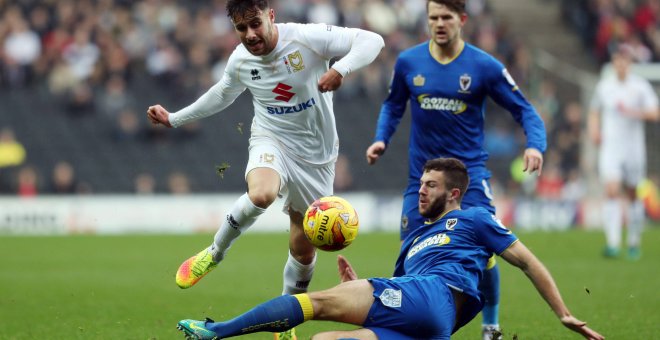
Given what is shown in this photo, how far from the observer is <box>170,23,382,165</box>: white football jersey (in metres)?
7.98

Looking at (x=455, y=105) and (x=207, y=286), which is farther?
(x=207, y=286)

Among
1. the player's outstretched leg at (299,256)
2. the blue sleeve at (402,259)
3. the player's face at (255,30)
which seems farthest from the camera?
the player's outstretched leg at (299,256)

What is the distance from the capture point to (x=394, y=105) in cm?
858

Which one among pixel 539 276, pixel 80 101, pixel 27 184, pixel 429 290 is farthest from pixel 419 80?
pixel 80 101

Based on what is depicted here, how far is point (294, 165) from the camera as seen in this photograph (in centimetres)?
814

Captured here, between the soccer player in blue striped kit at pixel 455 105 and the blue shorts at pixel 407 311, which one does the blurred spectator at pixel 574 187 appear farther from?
the blue shorts at pixel 407 311

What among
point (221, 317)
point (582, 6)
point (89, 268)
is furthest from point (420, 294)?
point (582, 6)

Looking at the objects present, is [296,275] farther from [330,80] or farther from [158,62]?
[158,62]

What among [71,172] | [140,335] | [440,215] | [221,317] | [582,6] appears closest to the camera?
[440,215]

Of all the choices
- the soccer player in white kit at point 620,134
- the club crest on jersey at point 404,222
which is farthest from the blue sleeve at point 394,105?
the soccer player in white kit at point 620,134

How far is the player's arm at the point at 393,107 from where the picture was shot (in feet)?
27.4

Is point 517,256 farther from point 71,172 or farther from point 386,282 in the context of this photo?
point 71,172

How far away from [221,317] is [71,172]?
14.2 m

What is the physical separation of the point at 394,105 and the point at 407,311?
8.73ft
